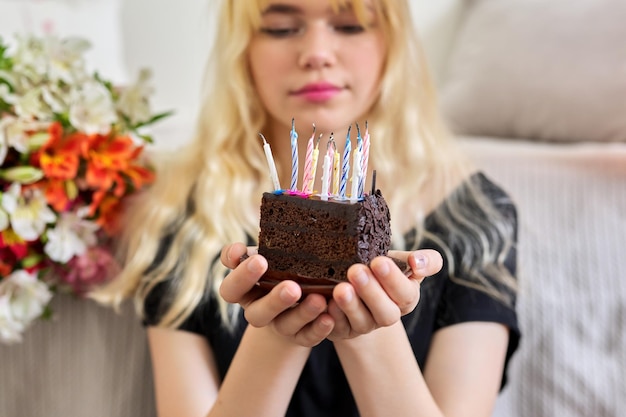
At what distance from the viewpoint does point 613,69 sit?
4.57 ft

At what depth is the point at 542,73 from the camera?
1522 mm

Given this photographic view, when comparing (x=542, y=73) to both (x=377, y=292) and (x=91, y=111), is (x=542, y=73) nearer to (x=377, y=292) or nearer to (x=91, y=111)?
(x=91, y=111)

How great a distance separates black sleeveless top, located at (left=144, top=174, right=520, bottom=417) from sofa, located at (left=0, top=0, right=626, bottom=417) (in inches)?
4.3

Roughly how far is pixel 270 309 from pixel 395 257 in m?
0.14

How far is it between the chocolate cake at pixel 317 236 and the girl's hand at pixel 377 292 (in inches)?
1.2

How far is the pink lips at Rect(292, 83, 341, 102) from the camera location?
0.96 metres

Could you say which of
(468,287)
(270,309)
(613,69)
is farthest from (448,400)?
(613,69)

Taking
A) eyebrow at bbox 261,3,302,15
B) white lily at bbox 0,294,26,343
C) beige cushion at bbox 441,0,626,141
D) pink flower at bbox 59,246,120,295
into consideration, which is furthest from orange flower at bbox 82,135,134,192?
beige cushion at bbox 441,0,626,141

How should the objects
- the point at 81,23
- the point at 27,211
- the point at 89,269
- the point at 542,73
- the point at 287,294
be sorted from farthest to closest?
1. the point at 81,23
2. the point at 542,73
3. the point at 89,269
4. the point at 27,211
5. the point at 287,294

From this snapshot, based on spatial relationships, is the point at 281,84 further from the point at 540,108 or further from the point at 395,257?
the point at 540,108

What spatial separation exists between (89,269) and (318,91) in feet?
1.64

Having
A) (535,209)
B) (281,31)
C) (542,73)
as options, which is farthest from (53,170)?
(542,73)

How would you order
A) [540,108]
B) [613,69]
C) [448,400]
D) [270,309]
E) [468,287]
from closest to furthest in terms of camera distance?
[270,309] → [448,400] → [468,287] → [613,69] → [540,108]

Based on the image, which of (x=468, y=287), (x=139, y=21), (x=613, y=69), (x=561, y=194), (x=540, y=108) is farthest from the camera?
(x=139, y=21)
